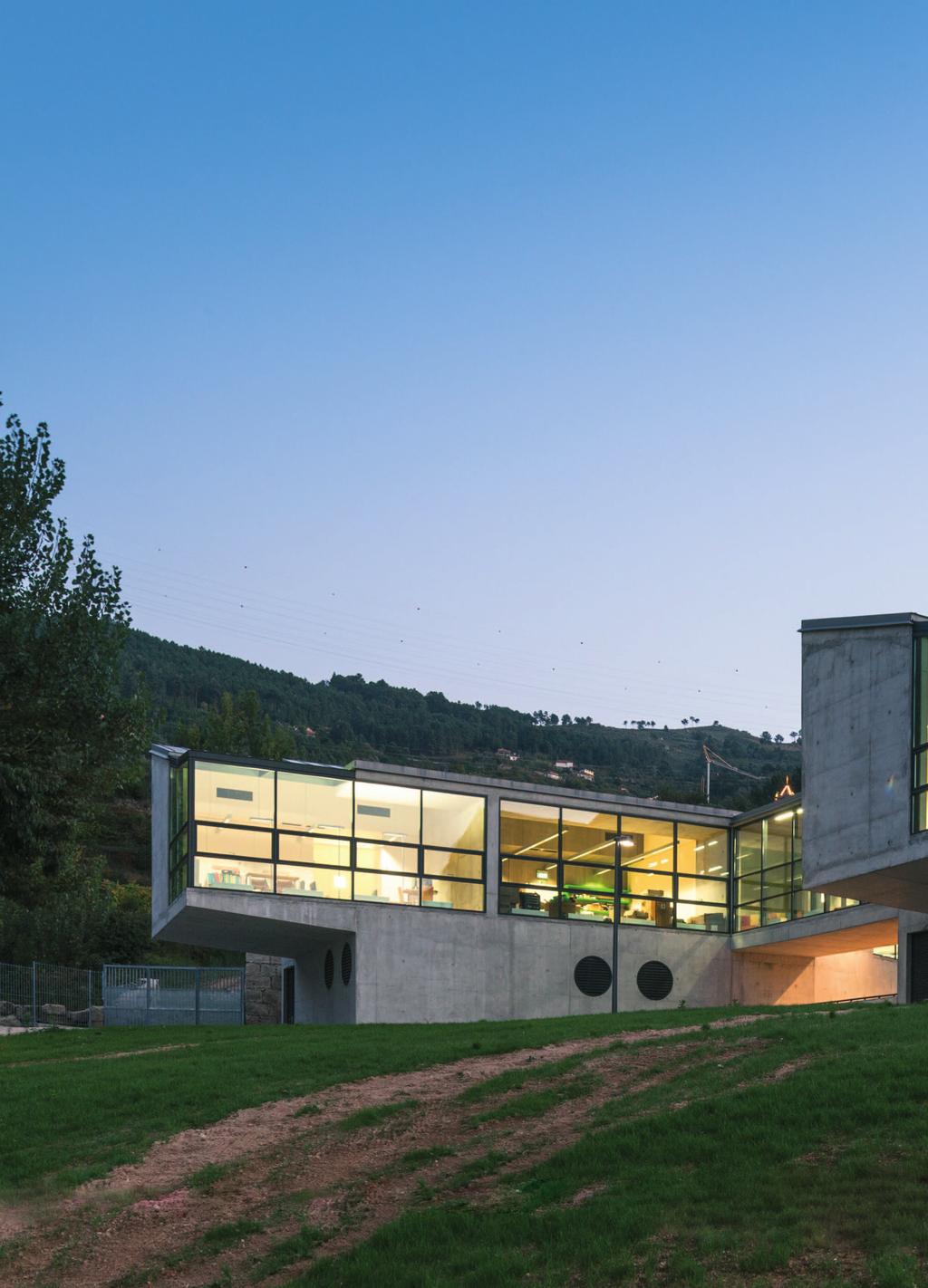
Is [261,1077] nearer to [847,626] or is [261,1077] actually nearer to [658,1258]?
[658,1258]

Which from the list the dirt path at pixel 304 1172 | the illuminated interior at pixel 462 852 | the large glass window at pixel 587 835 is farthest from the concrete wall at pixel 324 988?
the dirt path at pixel 304 1172

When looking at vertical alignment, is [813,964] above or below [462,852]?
below

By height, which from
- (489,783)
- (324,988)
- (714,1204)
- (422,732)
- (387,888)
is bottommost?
(324,988)

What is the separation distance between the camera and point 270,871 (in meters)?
33.6

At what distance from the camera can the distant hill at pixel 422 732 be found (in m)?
122

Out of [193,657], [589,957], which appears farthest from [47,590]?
[193,657]

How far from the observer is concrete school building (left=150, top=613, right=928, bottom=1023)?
3372cm

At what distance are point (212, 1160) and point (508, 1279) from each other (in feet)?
17.5

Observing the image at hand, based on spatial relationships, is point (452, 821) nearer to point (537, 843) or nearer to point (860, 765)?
point (537, 843)

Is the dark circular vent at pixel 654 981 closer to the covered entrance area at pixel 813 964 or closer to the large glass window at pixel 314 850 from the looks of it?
the covered entrance area at pixel 813 964

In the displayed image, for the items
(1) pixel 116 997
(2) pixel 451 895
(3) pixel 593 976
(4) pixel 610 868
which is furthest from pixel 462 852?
(1) pixel 116 997

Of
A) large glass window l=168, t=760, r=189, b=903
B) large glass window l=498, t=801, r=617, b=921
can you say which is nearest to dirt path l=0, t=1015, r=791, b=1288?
large glass window l=168, t=760, r=189, b=903

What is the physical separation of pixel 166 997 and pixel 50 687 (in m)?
18.9

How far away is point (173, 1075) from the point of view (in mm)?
19672
